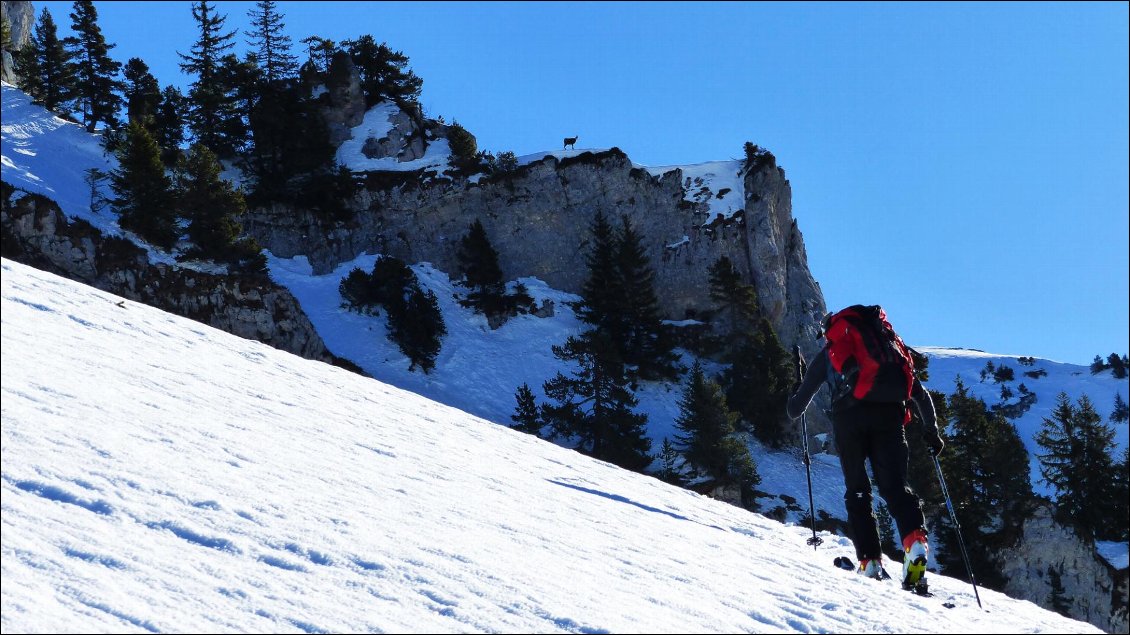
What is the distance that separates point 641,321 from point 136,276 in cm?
2298

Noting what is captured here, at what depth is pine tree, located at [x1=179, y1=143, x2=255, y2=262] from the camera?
36.4 meters

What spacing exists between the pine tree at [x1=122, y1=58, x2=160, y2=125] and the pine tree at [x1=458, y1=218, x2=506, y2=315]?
18.7 metres

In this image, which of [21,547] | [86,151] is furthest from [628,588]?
[86,151]

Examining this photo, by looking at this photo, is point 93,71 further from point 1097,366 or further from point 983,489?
point 1097,366

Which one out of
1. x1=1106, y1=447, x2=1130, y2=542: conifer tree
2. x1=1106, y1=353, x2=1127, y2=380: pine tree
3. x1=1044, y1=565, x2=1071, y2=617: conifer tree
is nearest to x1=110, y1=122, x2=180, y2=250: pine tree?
x1=1044, y1=565, x2=1071, y2=617: conifer tree

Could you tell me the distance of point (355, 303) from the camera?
137 feet

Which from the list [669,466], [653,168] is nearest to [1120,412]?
[653,168]

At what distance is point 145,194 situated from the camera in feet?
118

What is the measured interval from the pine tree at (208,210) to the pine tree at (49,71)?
16.7 meters

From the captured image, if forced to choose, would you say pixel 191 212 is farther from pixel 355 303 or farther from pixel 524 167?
pixel 524 167

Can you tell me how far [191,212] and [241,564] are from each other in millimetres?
35415

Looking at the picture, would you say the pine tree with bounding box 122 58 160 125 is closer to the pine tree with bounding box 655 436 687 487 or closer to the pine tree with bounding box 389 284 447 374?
the pine tree with bounding box 389 284 447 374

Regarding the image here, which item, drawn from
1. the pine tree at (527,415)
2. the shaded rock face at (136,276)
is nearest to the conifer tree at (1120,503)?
the pine tree at (527,415)

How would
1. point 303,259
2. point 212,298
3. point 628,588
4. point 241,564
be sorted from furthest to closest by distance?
point 303,259, point 212,298, point 628,588, point 241,564
